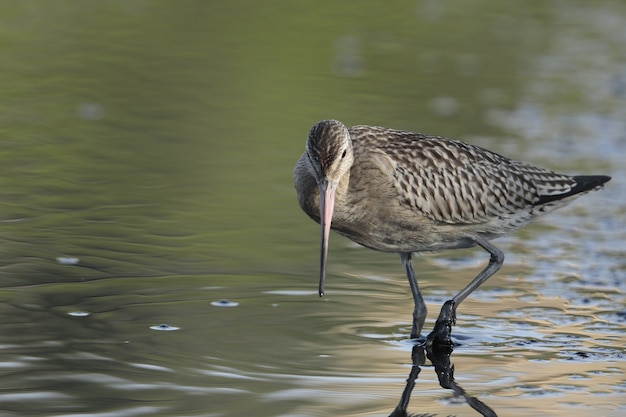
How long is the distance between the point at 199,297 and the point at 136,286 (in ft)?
1.36

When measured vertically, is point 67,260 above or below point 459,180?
below

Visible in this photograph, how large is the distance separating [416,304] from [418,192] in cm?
65

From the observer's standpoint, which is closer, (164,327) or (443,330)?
(164,327)

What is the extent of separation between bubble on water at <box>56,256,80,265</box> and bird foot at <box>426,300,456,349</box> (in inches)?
95.0

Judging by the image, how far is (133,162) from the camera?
1128 centimetres

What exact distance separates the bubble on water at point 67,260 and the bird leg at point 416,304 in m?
2.10

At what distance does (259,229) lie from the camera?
949cm

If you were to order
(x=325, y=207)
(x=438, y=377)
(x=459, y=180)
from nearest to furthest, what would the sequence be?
(x=438, y=377) < (x=325, y=207) < (x=459, y=180)

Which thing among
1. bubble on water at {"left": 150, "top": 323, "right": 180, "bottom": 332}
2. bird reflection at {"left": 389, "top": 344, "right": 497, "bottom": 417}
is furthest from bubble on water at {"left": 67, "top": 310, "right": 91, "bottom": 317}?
bird reflection at {"left": 389, "top": 344, "right": 497, "bottom": 417}

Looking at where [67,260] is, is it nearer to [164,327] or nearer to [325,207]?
[164,327]

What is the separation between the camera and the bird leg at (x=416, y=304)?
24.8 feet

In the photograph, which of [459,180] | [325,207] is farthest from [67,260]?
[459,180]

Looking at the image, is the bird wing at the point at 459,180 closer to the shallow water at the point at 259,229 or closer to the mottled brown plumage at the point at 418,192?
the mottled brown plumage at the point at 418,192

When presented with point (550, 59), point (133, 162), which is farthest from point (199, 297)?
point (550, 59)
